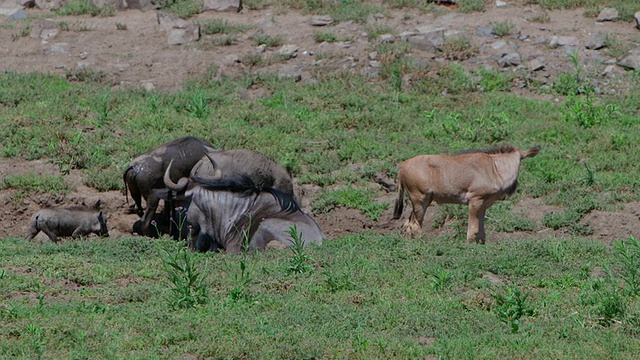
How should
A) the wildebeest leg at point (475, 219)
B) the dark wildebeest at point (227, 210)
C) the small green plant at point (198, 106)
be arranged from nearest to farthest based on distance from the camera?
the wildebeest leg at point (475, 219) < the dark wildebeest at point (227, 210) < the small green plant at point (198, 106)

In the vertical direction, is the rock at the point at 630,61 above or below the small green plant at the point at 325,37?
below

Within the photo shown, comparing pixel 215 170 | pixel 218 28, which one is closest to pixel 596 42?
pixel 218 28

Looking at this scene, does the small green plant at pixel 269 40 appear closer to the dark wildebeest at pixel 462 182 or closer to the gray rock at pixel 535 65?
the gray rock at pixel 535 65

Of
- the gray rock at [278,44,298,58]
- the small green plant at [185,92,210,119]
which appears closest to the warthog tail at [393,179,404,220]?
the small green plant at [185,92,210,119]

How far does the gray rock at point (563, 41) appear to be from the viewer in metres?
18.2

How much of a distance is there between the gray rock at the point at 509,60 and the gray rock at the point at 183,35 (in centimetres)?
572

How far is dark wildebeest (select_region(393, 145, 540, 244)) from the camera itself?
11844 millimetres

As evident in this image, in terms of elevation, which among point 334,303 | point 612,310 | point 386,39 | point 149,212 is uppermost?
point 612,310

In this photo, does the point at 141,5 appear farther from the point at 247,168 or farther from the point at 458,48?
the point at 247,168

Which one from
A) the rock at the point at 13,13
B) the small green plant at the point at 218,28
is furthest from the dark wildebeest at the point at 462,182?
the rock at the point at 13,13

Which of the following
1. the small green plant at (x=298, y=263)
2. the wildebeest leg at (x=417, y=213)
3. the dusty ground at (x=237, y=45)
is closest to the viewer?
the small green plant at (x=298, y=263)

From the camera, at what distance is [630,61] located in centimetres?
1758

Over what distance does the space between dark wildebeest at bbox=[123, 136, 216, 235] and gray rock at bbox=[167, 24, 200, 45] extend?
5.75 meters

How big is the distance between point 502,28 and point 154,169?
838 centimetres
